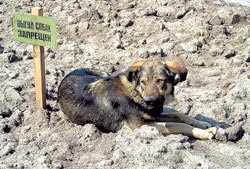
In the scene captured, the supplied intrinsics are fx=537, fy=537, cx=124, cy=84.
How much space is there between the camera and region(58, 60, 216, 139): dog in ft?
17.3

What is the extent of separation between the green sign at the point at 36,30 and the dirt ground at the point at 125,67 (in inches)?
30.3

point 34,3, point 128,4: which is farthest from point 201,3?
point 34,3

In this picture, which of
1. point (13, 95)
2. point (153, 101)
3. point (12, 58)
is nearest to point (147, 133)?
point (153, 101)

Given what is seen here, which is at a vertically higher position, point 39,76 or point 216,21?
point 216,21

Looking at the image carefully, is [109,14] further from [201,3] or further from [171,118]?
[171,118]

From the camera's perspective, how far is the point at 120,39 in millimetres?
7926

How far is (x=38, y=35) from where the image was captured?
583 cm

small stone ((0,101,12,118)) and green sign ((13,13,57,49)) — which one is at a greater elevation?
green sign ((13,13,57,49))

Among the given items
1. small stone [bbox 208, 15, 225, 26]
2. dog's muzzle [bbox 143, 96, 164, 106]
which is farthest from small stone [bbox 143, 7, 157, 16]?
dog's muzzle [bbox 143, 96, 164, 106]

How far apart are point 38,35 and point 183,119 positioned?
5.94 ft

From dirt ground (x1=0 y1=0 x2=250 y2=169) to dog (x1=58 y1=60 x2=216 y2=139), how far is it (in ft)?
0.41

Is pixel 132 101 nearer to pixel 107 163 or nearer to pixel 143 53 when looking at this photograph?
pixel 107 163

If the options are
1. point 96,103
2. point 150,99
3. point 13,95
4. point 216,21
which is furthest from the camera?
point 216,21

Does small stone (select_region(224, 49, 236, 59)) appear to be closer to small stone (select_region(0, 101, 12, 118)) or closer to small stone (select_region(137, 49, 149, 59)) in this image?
small stone (select_region(137, 49, 149, 59))
